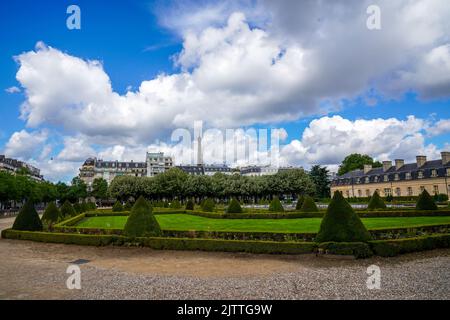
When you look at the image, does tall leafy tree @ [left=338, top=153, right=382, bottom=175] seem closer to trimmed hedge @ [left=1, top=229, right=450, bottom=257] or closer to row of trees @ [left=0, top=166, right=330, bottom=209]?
row of trees @ [left=0, top=166, right=330, bottom=209]

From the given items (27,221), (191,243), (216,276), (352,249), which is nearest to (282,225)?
(191,243)

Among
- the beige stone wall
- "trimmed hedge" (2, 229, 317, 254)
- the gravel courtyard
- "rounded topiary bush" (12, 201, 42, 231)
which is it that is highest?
the beige stone wall

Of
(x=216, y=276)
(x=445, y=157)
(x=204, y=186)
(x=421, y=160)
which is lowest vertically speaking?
(x=216, y=276)

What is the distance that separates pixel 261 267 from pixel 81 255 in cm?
832

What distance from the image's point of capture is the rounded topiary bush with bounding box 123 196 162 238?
16.6 meters

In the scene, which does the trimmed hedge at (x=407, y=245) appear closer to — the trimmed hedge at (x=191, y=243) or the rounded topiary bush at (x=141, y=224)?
the trimmed hedge at (x=191, y=243)

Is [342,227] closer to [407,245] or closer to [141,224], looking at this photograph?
[407,245]

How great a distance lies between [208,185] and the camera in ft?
233

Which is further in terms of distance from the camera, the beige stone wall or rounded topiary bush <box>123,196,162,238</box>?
the beige stone wall

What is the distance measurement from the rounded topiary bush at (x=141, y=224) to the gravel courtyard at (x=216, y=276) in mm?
1539

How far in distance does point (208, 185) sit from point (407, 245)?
58812 mm

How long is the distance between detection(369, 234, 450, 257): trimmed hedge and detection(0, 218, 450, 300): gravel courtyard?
40 centimetres

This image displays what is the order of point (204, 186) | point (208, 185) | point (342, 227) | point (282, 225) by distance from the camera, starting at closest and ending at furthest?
1. point (342, 227)
2. point (282, 225)
3. point (204, 186)
4. point (208, 185)

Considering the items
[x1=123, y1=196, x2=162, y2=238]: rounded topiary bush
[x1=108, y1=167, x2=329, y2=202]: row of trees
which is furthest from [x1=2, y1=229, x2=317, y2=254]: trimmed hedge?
[x1=108, y1=167, x2=329, y2=202]: row of trees
